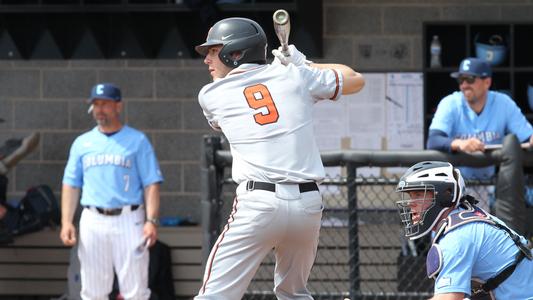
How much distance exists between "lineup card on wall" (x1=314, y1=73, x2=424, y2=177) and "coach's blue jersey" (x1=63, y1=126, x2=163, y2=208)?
5.30 feet

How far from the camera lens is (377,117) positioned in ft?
31.5

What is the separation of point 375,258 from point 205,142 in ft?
8.26

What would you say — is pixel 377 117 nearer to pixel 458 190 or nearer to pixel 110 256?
pixel 110 256

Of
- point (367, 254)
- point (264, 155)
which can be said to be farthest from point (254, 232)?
point (367, 254)

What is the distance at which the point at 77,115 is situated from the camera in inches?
391

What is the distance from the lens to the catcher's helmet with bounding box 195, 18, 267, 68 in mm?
5578

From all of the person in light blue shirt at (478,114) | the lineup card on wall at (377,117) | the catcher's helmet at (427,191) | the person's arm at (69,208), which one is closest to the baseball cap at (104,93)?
the person's arm at (69,208)

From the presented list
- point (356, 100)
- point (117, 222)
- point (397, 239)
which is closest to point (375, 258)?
point (397, 239)

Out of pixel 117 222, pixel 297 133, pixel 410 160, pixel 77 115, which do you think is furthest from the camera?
pixel 77 115

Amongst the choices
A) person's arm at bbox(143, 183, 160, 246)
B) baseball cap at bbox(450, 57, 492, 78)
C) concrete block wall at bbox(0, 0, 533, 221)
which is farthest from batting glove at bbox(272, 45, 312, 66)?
concrete block wall at bbox(0, 0, 533, 221)

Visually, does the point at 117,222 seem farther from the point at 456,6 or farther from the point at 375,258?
the point at 456,6

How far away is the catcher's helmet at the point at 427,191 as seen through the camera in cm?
468

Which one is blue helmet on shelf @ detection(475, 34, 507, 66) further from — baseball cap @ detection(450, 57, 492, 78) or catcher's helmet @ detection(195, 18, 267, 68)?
catcher's helmet @ detection(195, 18, 267, 68)

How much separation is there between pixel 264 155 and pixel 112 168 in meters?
3.26
